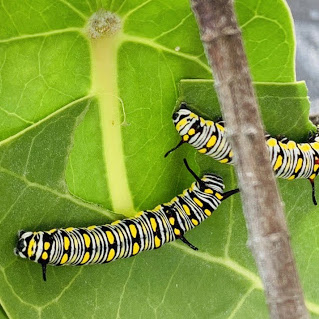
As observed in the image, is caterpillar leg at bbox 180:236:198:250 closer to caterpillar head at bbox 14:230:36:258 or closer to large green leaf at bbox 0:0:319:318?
large green leaf at bbox 0:0:319:318

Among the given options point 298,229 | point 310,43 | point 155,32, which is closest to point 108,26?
point 155,32

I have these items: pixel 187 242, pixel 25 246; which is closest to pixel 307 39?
pixel 187 242

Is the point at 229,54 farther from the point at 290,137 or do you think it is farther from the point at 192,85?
the point at 290,137

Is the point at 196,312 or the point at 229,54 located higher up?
the point at 229,54

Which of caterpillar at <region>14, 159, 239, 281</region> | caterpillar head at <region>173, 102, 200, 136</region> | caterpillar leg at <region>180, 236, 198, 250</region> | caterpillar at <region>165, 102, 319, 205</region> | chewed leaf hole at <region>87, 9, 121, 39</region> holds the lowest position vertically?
caterpillar leg at <region>180, 236, 198, 250</region>

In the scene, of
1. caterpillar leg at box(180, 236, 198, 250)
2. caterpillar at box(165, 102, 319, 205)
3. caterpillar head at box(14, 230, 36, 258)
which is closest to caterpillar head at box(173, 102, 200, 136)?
caterpillar at box(165, 102, 319, 205)

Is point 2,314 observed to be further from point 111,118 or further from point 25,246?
point 111,118
